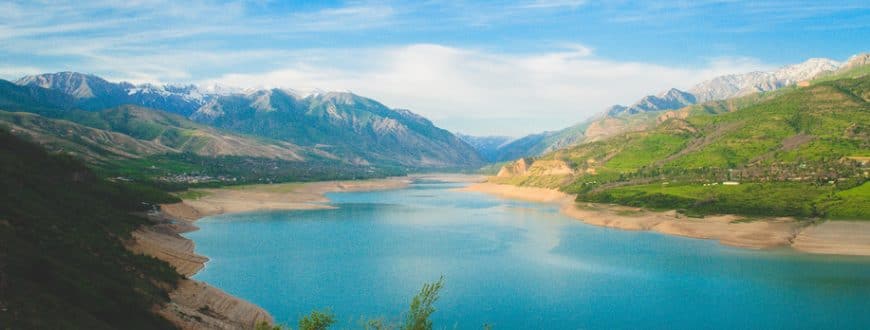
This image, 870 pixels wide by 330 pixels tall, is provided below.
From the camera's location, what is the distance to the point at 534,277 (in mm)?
57656

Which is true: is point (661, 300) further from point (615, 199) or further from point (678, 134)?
point (678, 134)

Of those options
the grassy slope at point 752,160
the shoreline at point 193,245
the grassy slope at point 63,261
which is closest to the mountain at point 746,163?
the grassy slope at point 752,160

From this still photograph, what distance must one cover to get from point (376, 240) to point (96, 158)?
4309 inches

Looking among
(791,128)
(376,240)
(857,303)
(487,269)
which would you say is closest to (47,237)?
(487,269)

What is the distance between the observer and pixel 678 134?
166 metres

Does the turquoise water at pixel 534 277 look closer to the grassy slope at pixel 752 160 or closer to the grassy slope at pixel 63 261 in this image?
the grassy slope at pixel 63 261

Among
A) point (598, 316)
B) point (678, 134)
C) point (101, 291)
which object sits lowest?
point (598, 316)

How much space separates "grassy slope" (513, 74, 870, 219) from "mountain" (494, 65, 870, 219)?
0.20m

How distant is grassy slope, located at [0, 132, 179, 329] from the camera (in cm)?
2856

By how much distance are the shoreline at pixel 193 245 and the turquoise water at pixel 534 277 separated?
88.0 inches

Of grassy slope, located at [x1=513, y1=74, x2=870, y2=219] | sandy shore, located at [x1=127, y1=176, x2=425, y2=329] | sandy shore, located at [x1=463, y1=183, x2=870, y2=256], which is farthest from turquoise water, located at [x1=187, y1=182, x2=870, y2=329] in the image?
grassy slope, located at [x1=513, y1=74, x2=870, y2=219]

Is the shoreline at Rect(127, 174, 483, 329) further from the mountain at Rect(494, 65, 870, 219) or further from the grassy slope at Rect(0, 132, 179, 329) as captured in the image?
the mountain at Rect(494, 65, 870, 219)

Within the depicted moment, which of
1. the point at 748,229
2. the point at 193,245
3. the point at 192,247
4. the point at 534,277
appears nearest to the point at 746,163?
the point at 748,229

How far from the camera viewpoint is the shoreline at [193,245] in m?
41.2
